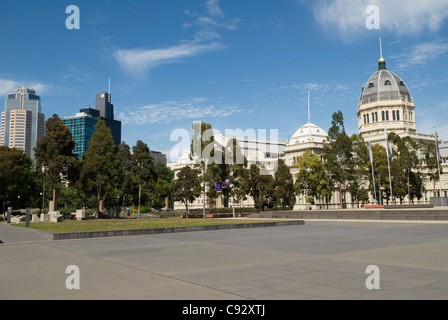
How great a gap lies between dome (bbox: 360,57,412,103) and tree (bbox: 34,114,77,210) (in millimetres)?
88123

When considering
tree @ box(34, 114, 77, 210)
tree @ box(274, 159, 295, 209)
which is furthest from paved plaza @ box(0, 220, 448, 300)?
tree @ box(274, 159, 295, 209)

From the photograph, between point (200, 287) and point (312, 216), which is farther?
point (312, 216)

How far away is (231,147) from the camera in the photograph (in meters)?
55.4

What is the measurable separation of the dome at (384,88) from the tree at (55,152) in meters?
88.1

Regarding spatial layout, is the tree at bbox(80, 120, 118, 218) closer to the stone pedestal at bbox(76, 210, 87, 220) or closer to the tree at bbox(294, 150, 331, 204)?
the stone pedestal at bbox(76, 210, 87, 220)

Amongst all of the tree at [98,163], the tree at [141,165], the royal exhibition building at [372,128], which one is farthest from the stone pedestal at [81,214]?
the royal exhibition building at [372,128]

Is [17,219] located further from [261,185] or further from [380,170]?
[380,170]

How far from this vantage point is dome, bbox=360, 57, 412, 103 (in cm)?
10900

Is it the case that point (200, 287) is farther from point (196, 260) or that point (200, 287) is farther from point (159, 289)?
point (196, 260)

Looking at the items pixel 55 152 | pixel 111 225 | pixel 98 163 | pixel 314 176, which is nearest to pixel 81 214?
pixel 98 163

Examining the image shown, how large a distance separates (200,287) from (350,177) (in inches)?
2279

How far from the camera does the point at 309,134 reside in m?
100

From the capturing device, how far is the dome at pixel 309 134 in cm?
9944
